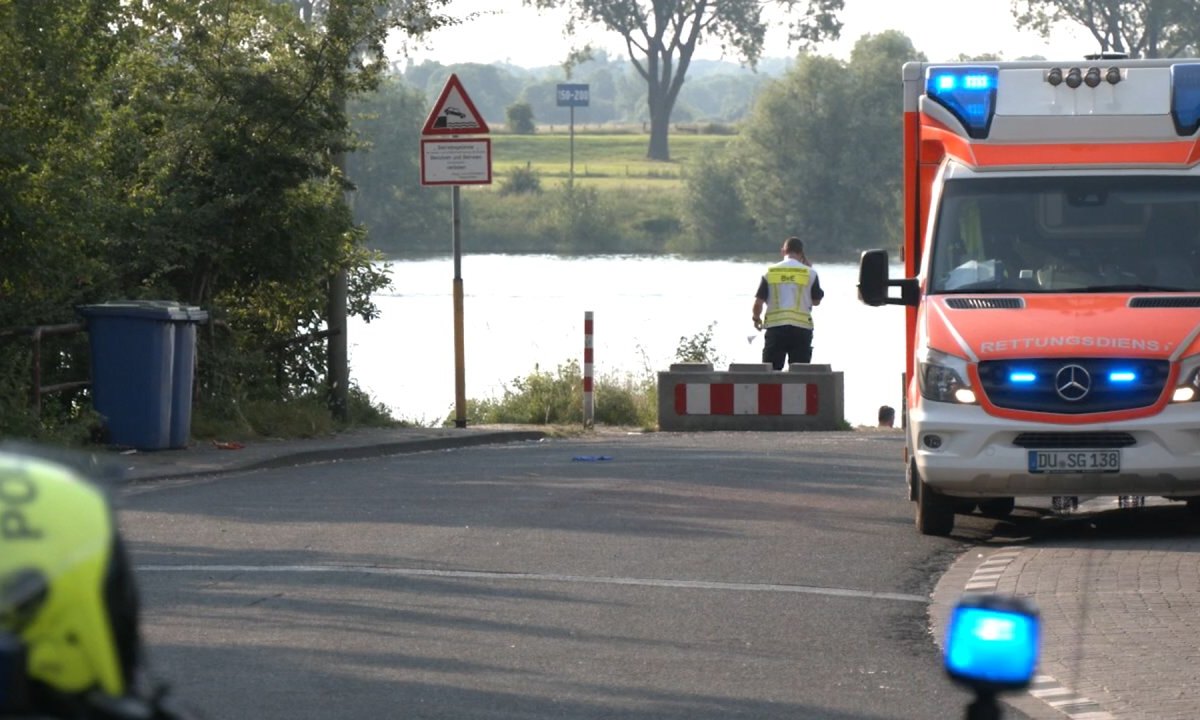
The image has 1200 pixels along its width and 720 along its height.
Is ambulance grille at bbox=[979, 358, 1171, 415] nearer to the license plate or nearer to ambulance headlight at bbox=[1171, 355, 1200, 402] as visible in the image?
ambulance headlight at bbox=[1171, 355, 1200, 402]

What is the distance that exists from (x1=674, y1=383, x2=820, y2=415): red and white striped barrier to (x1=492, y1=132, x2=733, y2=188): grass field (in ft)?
168

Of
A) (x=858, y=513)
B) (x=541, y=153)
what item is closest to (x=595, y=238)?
(x=541, y=153)

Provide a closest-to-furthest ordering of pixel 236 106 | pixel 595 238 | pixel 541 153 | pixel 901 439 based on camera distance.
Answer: pixel 236 106, pixel 901 439, pixel 595 238, pixel 541 153

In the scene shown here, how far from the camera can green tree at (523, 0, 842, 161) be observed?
83.8 meters

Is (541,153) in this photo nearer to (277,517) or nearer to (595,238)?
(595,238)

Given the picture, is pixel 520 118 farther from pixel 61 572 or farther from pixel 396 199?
pixel 61 572

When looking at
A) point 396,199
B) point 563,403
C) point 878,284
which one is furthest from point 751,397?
point 396,199

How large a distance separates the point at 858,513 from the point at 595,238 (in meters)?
56.0

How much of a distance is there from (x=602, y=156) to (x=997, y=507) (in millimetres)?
81662

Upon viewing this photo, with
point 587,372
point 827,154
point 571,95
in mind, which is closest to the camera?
point 587,372

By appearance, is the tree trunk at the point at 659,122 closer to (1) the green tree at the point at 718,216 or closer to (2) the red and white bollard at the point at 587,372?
(1) the green tree at the point at 718,216

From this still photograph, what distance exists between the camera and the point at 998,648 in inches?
93.1

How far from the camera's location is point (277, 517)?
11680mm

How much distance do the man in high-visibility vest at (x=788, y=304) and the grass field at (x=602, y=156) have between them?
5064 centimetres
